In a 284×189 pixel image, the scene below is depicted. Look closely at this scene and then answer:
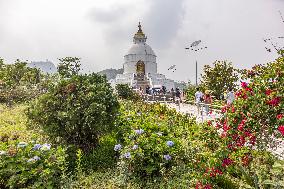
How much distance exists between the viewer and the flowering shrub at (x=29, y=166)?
9102mm

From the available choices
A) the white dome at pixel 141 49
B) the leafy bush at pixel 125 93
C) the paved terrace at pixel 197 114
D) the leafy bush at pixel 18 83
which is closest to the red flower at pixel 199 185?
the paved terrace at pixel 197 114

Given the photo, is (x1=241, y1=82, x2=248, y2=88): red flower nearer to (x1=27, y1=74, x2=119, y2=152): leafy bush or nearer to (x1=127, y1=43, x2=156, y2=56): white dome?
(x1=27, y1=74, x2=119, y2=152): leafy bush

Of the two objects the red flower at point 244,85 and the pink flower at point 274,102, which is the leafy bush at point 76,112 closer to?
the red flower at point 244,85

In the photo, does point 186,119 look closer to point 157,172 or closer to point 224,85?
point 157,172

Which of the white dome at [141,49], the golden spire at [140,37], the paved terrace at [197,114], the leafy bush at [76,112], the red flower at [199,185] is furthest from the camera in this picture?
the golden spire at [140,37]

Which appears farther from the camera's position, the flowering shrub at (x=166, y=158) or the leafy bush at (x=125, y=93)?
the leafy bush at (x=125, y=93)

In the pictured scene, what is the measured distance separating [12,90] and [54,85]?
653 inches

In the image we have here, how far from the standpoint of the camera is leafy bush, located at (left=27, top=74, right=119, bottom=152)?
11.4 meters

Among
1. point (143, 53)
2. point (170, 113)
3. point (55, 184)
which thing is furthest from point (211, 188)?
point (143, 53)

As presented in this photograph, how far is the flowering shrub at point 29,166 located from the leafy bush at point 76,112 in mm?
1719

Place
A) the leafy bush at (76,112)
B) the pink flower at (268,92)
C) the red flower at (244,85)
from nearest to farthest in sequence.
→ the pink flower at (268,92) → the red flower at (244,85) → the leafy bush at (76,112)

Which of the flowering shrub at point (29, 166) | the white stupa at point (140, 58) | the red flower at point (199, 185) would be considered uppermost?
the white stupa at point (140, 58)

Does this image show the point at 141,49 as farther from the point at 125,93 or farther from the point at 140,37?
the point at 125,93

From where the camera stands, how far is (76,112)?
11492mm
